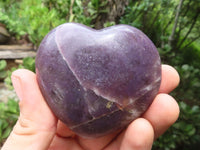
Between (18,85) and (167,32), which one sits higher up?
Answer: (18,85)

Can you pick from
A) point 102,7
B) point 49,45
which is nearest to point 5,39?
point 102,7

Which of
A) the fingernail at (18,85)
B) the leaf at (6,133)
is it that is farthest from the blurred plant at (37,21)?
the fingernail at (18,85)

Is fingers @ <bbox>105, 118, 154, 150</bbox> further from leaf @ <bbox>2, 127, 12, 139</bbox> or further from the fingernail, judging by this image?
leaf @ <bbox>2, 127, 12, 139</bbox>

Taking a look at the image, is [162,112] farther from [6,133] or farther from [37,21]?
[37,21]

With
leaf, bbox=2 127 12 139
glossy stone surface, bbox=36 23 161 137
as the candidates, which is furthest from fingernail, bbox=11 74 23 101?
leaf, bbox=2 127 12 139

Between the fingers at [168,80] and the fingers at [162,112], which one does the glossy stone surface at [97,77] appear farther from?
the fingers at [168,80]

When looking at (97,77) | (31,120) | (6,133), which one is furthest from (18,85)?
(6,133)
